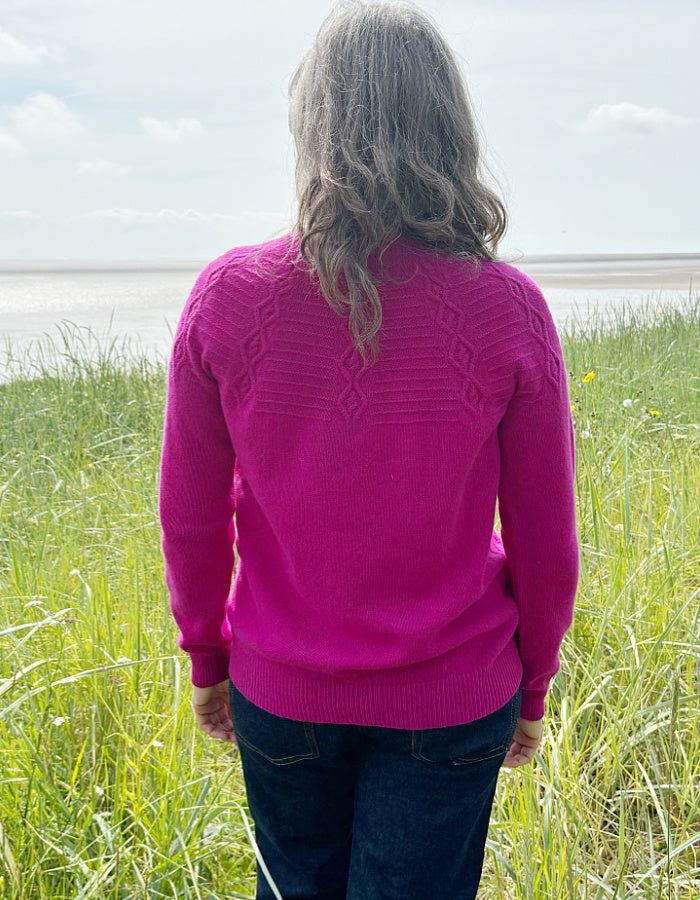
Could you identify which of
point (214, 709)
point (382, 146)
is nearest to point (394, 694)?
point (214, 709)

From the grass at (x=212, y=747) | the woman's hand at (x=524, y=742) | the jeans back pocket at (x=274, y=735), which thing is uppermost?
the jeans back pocket at (x=274, y=735)

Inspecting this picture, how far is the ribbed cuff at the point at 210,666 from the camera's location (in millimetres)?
1329

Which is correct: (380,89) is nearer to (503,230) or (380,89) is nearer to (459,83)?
(459,83)

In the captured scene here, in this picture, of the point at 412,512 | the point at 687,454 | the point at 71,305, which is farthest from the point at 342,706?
the point at 71,305

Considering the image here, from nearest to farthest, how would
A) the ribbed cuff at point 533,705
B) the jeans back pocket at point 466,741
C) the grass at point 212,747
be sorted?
the jeans back pocket at point 466,741
the ribbed cuff at point 533,705
the grass at point 212,747

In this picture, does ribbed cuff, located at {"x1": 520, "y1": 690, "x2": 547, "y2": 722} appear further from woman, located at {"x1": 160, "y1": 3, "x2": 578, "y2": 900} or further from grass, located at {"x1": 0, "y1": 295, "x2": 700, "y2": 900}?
grass, located at {"x1": 0, "y1": 295, "x2": 700, "y2": 900}

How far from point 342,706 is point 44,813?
802 mm

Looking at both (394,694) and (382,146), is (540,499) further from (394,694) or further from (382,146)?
(382,146)

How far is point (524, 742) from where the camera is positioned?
1.35 metres

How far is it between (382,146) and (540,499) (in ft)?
1.60

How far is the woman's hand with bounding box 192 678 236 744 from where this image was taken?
4.50 feet

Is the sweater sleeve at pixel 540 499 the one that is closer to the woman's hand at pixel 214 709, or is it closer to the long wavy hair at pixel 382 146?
the long wavy hair at pixel 382 146

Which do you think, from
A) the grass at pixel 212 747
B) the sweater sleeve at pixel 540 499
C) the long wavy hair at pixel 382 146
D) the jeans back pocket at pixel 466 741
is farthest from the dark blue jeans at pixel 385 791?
the long wavy hair at pixel 382 146

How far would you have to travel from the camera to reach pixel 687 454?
127 inches
